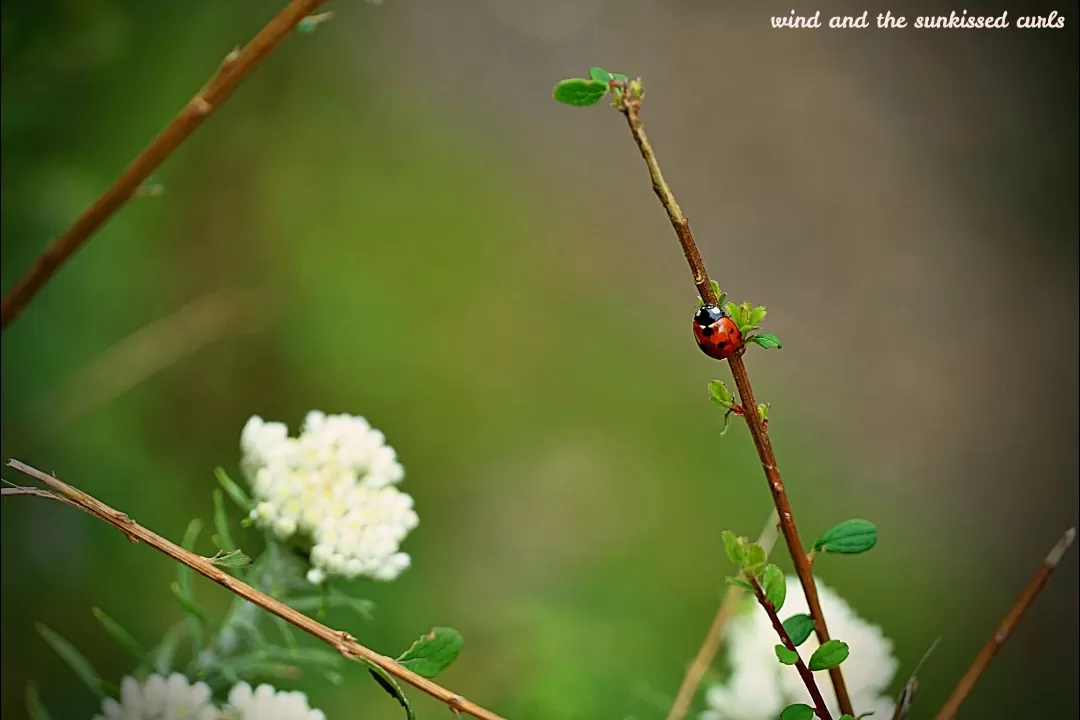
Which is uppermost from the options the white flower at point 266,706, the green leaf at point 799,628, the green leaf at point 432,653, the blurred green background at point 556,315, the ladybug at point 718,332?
the blurred green background at point 556,315

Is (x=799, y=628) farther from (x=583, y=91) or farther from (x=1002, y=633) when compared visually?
(x=583, y=91)

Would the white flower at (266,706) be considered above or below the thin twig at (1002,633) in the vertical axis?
below

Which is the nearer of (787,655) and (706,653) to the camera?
(787,655)

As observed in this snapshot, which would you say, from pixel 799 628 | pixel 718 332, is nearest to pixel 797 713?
pixel 799 628

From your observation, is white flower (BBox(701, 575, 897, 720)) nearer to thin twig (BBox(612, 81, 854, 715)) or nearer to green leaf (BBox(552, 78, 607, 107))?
thin twig (BBox(612, 81, 854, 715))

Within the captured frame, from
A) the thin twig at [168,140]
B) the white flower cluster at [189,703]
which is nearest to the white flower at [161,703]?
the white flower cluster at [189,703]

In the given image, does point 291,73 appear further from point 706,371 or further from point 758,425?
point 758,425

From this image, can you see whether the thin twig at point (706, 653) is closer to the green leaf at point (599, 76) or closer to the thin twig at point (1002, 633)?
the thin twig at point (1002, 633)
